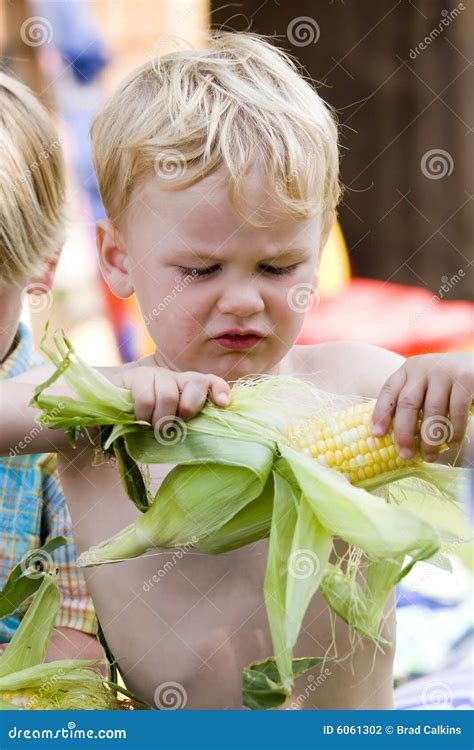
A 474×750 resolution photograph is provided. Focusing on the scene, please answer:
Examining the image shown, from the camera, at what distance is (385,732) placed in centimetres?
86

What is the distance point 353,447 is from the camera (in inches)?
29.2

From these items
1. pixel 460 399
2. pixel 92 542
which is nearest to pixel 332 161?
pixel 460 399

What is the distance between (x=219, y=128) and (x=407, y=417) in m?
0.36

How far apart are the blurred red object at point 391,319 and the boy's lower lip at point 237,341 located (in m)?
0.80

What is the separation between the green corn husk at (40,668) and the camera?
32.6 inches

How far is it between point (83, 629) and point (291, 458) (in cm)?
58
